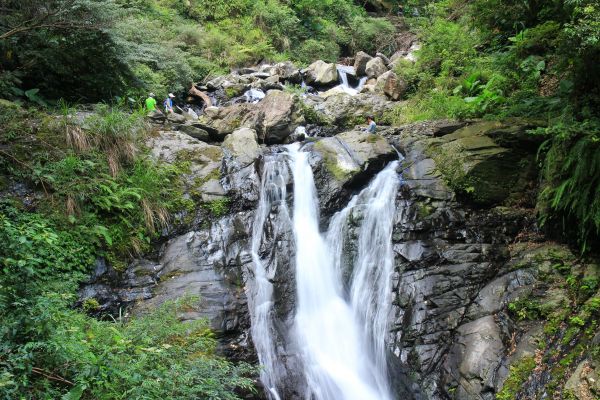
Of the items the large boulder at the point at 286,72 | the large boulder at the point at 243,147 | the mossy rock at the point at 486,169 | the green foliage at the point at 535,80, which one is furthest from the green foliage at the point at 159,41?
the green foliage at the point at 535,80

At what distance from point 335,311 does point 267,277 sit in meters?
1.52

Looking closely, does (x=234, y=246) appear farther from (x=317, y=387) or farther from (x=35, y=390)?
(x=35, y=390)

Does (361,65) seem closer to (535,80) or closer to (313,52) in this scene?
(313,52)

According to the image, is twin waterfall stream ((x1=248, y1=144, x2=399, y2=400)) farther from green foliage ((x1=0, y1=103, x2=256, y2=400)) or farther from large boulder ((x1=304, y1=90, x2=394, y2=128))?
large boulder ((x1=304, y1=90, x2=394, y2=128))

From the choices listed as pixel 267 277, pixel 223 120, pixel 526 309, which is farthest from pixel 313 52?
pixel 526 309

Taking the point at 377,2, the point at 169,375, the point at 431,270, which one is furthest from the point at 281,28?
the point at 169,375

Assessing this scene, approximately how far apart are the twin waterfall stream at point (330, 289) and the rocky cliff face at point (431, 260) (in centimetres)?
20

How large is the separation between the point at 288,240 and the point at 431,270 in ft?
9.75

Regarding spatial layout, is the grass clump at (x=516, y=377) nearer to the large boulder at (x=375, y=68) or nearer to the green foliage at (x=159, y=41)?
the green foliage at (x=159, y=41)

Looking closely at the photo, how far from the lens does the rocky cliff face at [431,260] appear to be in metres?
6.09

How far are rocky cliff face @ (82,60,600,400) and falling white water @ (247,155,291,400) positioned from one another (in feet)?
0.50

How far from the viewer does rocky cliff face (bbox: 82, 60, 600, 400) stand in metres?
6.09

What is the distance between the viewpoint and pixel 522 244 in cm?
751

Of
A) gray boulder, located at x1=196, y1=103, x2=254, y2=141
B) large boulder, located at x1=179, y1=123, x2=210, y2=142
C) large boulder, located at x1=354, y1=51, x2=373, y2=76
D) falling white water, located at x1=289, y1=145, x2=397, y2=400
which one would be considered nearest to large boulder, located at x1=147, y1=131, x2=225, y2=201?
large boulder, located at x1=179, y1=123, x2=210, y2=142
